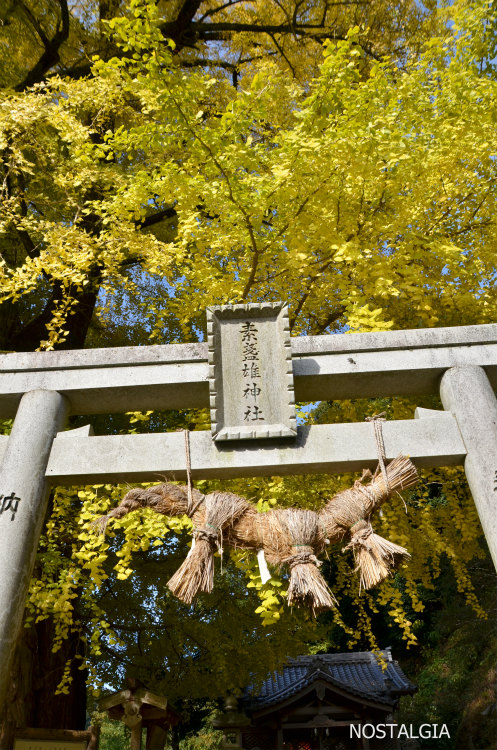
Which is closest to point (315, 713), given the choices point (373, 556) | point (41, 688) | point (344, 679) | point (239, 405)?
point (344, 679)

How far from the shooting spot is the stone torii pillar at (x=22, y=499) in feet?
12.2

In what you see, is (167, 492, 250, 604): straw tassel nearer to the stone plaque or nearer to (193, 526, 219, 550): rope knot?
(193, 526, 219, 550): rope knot

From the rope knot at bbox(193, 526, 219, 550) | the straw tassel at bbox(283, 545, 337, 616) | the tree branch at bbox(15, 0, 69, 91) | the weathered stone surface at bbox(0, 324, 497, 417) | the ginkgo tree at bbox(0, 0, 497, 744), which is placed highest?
the tree branch at bbox(15, 0, 69, 91)

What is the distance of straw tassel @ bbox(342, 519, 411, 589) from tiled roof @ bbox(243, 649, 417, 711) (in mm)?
10268

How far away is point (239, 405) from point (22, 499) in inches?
66.6

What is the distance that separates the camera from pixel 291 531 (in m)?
3.81

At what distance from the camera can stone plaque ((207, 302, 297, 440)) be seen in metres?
4.14

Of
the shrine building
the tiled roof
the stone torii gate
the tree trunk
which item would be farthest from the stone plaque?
the shrine building

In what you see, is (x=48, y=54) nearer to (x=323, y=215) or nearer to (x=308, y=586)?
(x=323, y=215)

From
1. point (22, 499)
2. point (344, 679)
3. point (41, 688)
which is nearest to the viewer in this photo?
point (22, 499)

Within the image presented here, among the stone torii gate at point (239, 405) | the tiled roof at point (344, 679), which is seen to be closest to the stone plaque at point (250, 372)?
the stone torii gate at point (239, 405)

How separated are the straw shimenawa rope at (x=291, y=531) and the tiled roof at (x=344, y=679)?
33.7 feet

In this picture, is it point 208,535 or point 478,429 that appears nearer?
point 208,535

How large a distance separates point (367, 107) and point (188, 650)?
28.8 ft
